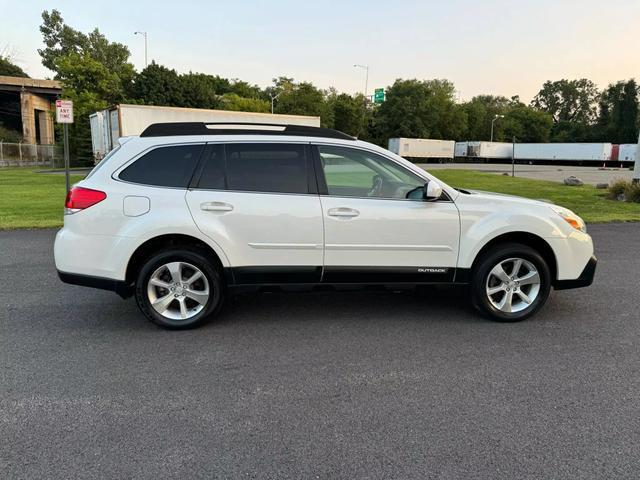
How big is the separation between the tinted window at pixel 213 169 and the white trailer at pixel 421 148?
54.6 metres

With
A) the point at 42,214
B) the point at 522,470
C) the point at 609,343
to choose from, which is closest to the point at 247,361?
the point at 522,470

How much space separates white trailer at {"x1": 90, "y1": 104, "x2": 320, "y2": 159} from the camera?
64.0 ft

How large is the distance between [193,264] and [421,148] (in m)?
60.4

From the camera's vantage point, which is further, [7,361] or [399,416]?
[7,361]

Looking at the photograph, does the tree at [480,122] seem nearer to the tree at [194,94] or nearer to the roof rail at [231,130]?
the tree at [194,94]

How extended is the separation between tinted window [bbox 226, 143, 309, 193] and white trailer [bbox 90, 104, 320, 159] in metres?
14.0

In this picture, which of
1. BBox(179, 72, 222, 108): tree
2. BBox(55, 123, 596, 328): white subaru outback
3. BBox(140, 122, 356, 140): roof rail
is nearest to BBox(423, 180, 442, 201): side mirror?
BBox(55, 123, 596, 328): white subaru outback

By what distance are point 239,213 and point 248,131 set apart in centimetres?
91

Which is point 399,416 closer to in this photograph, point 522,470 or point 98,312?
point 522,470

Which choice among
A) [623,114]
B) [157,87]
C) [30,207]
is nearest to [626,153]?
[623,114]

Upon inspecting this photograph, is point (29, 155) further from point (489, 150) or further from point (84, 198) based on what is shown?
point (489, 150)

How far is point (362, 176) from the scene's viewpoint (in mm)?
4941

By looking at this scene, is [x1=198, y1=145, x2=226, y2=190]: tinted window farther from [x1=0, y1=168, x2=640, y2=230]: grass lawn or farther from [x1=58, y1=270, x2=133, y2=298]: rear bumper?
[x1=0, y1=168, x2=640, y2=230]: grass lawn

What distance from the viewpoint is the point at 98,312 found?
522cm
